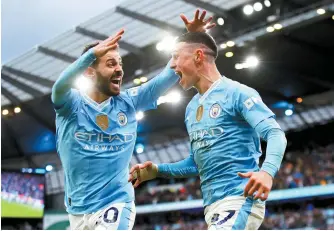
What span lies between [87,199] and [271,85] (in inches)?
572

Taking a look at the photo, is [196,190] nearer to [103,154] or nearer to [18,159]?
[18,159]

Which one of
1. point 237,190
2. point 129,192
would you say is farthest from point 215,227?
point 129,192

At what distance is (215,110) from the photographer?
3340mm

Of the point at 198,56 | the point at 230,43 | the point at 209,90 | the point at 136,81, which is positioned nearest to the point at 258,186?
the point at 209,90

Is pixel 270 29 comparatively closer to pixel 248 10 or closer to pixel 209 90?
pixel 248 10

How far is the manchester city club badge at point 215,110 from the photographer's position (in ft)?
10.9

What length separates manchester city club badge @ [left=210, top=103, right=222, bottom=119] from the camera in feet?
10.9

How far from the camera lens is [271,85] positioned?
57.9 ft

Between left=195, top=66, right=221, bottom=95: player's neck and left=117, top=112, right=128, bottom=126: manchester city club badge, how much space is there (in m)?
0.62

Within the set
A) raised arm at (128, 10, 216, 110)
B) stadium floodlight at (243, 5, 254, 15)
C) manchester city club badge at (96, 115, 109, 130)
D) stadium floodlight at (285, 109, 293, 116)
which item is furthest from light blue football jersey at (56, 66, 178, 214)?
stadium floodlight at (285, 109, 293, 116)

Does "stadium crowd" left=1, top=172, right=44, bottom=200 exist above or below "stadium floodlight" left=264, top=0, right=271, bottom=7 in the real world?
below

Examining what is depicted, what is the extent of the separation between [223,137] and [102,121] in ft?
2.94

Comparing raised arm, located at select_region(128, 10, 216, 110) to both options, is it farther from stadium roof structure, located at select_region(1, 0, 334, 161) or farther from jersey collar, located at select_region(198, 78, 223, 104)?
stadium roof structure, located at select_region(1, 0, 334, 161)

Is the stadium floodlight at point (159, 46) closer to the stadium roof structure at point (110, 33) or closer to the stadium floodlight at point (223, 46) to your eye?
the stadium roof structure at point (110, 33)
